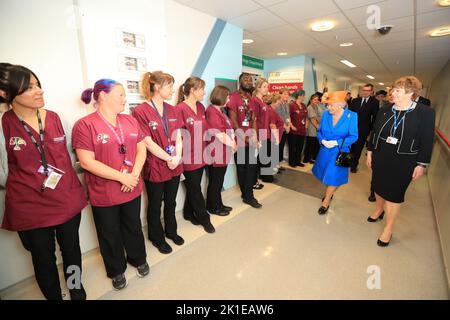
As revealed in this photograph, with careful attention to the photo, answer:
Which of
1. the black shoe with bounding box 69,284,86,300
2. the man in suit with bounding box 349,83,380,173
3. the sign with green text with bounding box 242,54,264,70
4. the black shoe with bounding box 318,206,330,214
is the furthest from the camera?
the sign with green text with bounding box 242,54,264,70

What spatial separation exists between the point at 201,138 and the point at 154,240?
1.14 m

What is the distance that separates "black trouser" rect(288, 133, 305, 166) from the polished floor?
2077 millimetres

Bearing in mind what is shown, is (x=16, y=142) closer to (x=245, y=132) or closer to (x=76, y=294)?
(x=76, y=294)

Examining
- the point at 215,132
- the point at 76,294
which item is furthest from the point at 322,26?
the point at 76,294

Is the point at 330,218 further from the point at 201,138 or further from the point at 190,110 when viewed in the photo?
the point at 190,110

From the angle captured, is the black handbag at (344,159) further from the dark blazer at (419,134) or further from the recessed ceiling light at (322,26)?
the recessed ceiling light at (322,26)

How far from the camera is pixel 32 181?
4.12ft

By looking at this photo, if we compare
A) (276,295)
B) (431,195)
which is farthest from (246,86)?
(431,195)

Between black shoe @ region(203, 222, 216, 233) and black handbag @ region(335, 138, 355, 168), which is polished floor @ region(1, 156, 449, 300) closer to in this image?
black shoe @ region(203, 222, 216, 233)

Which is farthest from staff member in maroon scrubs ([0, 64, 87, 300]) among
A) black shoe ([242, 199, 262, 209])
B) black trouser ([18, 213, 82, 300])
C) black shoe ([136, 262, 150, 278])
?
black shoe ([242, 199, 262, 209])

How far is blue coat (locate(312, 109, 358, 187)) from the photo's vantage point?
242 centimetres

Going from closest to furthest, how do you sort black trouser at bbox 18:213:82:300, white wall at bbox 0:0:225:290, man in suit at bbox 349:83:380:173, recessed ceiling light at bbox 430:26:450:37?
black trouser at bbox 18:213:82:300, white wall at bbox 0:0:225:290, recessed ceiling light at bbox 430:26:450:37, man in suit at bbox 349:83:380:173

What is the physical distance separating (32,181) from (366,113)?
4966 mm

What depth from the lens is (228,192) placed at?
134 inches
